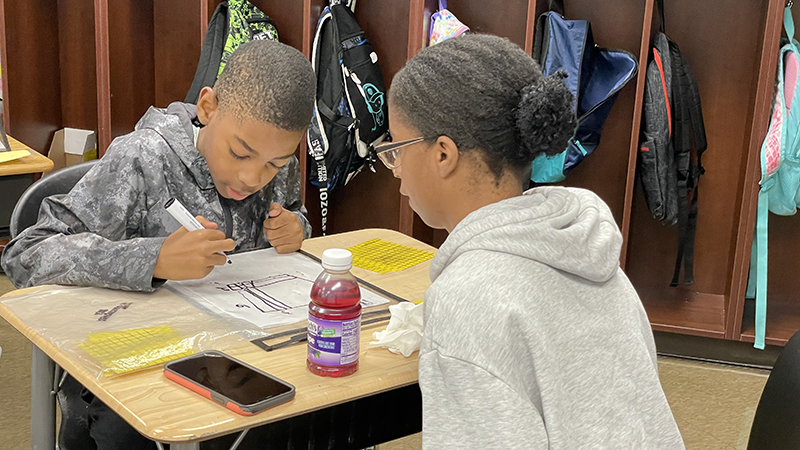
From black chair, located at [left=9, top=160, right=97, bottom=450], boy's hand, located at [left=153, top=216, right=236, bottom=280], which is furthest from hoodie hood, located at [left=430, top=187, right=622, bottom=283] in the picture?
black chair, located at [left=9, top=160, right=97, bottom=450]

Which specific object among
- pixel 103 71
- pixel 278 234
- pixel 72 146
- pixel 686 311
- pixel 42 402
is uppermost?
pixel 103 71

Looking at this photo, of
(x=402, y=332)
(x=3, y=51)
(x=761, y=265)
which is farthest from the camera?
(x=3, y=51)

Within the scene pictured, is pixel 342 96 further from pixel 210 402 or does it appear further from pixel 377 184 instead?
pixel 210 402

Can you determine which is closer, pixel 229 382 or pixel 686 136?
pixel 229 382

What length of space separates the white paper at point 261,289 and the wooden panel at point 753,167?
1894 mm

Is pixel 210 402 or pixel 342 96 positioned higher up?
pixel 342 96

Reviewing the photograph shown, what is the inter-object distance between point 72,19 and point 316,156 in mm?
1433

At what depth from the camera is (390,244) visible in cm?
198

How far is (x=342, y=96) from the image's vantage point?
Result: 325cm

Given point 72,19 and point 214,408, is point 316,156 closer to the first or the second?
point 72,19

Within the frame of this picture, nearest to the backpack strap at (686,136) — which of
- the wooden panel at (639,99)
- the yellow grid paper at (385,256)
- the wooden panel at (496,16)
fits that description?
the wooden panel at (639,99)

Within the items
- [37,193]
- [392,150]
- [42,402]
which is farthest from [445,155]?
[37,193]

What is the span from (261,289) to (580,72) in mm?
1915

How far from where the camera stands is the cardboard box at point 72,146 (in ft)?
12.1
